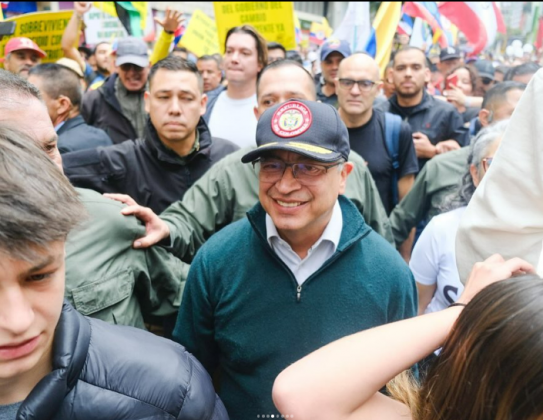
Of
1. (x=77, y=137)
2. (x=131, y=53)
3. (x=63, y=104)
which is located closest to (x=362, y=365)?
(x=77, y=137)

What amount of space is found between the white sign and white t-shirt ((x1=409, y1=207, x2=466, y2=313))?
276 inches

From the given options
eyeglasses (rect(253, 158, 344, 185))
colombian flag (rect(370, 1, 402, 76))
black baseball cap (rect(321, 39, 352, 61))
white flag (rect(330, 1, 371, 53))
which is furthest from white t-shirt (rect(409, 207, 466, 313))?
colombian flag (rect(370, 1, 402, 76))

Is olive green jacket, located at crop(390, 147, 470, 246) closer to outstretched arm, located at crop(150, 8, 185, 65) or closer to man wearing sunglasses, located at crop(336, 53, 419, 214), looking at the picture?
man wearing sunglasses, located at crop(336, 53, 419, 214)

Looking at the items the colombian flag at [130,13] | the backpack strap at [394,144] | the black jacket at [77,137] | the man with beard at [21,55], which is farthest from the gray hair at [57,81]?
the colombian flag at [130,13]

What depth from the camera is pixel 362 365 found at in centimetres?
132

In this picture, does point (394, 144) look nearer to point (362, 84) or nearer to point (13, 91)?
point (362, 84)

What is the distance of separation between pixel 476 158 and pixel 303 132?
1.21m

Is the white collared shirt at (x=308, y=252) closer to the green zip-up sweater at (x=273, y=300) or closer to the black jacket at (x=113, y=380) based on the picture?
the green zip-up sweater at (x=273, y=300)

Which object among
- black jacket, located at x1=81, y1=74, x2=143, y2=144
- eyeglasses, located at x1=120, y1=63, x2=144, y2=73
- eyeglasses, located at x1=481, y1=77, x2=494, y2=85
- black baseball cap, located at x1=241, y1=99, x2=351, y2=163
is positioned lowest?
eyeglasses, located at x1=481, y1=77, x2=494, y2=85

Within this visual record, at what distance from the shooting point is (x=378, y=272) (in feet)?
6.41

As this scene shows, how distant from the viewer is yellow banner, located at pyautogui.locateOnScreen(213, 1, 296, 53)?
620cm

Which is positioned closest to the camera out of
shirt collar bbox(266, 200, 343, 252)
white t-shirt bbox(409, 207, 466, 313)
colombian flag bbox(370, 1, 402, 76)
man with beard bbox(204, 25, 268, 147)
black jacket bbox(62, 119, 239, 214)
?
shirt collar bbox(266, 200, 343, 252)

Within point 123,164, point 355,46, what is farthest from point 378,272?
point 355,46

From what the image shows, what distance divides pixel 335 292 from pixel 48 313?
985 millimetres
